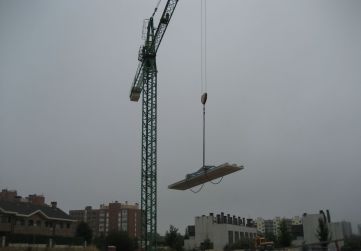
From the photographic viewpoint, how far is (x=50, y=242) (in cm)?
4269

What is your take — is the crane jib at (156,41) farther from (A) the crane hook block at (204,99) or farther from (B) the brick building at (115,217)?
(B) the brick building at (115,217)

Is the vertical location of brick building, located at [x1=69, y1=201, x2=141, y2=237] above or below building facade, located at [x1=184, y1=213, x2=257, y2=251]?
above

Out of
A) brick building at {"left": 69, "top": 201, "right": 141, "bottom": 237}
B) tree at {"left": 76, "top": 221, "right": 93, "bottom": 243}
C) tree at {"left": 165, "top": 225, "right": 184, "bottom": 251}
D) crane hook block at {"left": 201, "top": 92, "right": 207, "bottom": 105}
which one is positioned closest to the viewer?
crane hook block at {"left": 201, "top": 92, "right": 207, "bottom": 105}

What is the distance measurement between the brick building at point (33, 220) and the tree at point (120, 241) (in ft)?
15.9

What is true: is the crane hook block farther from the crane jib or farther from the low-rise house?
the low-rise house

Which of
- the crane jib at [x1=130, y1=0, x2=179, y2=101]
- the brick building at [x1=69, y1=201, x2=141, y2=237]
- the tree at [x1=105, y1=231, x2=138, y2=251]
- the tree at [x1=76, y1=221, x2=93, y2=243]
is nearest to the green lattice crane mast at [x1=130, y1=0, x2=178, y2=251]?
the crane jib at [x1=130, y1=0, x2=179, y2=101]

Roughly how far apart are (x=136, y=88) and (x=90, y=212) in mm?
98576

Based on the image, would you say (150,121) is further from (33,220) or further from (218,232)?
(218,232)

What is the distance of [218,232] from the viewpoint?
82.6m

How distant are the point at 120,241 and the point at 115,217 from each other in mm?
75028

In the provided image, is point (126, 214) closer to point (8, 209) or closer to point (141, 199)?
point (8, 209)

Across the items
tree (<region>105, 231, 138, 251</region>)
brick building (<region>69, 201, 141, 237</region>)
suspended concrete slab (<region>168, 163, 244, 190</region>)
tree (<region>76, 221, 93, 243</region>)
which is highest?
brick building (<region>69, 201, 141, 237</region>)

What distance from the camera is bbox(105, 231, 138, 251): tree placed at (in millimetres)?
54219

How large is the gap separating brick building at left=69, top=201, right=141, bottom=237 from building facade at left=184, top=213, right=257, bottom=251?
36.6 meters
